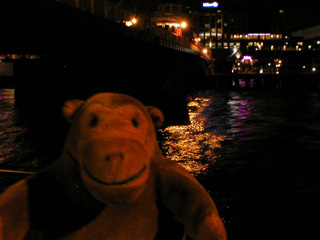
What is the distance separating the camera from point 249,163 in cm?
948

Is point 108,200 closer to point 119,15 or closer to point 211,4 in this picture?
point 119,15

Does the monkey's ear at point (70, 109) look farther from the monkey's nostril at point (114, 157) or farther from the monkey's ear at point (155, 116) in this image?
the monkey's nostril at point (114, 157)

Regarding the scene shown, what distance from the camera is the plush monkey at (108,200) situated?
91.3 inches

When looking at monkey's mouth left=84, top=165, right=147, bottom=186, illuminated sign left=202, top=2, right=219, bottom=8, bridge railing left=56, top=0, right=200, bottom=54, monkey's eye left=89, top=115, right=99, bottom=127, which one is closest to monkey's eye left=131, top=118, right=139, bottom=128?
monkey's eye left=89, top=115, right=99, bottom=127

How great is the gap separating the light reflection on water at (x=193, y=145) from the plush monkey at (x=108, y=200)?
228 inches

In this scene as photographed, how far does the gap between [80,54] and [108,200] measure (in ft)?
74.6

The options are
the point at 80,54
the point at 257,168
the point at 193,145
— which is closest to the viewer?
the point at 257,168

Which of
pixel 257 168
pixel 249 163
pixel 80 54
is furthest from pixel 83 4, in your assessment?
pixel 257 168

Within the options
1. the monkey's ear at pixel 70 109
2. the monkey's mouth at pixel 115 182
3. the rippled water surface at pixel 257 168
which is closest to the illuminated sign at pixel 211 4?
the rippled water surface at pixel 257 168

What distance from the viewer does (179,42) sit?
110 feet

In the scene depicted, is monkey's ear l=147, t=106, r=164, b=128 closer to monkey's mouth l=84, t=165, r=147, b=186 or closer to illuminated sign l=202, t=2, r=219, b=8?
monkey's mouth l=84, t=165, r=147, b=186

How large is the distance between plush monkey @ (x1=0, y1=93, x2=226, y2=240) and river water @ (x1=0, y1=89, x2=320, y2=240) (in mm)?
2549

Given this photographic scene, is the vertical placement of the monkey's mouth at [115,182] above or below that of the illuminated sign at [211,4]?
below

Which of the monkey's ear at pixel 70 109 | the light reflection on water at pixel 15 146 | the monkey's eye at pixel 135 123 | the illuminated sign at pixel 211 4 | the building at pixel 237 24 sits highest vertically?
the illuminated sign at pixel 211 4
